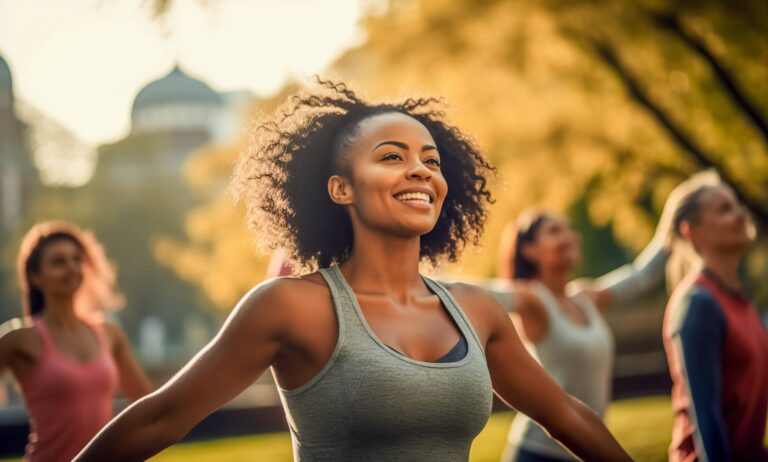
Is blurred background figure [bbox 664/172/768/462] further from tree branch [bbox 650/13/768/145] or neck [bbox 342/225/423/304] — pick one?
tree branch [bbox 650/13/768/145]

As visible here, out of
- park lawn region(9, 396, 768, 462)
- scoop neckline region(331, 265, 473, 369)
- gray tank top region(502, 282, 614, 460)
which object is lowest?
park lawn region(9, 396, 768, 462)

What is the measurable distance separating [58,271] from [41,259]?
140 mm

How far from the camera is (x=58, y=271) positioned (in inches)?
195

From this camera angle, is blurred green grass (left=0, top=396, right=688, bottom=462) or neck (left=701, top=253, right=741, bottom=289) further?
blurred green grass (left=0, top=396, right=688, bottom=462)

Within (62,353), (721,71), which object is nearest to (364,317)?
(62,353)

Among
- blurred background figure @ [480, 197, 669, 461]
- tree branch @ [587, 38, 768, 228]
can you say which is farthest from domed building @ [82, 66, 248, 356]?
blurred background figure @ [480, 197, 669, 461]

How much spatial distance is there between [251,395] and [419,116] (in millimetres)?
22394

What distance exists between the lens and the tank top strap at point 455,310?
2.63 meters

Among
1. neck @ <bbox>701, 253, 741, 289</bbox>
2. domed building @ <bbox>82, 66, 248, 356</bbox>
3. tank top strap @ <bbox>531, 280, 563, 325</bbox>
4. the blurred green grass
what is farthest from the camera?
domed building @ <bbox>82, 66, 248, 356</bbox>

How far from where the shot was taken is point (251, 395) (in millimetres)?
24641

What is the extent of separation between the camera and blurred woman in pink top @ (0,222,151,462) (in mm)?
4512

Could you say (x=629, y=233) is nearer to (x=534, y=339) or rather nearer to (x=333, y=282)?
(x=534, y=339)

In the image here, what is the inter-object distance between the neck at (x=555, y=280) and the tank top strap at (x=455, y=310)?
2.89m

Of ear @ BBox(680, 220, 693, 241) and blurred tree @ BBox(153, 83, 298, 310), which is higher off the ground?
blurred tree @ BBox(153, 83, 298, 310)
